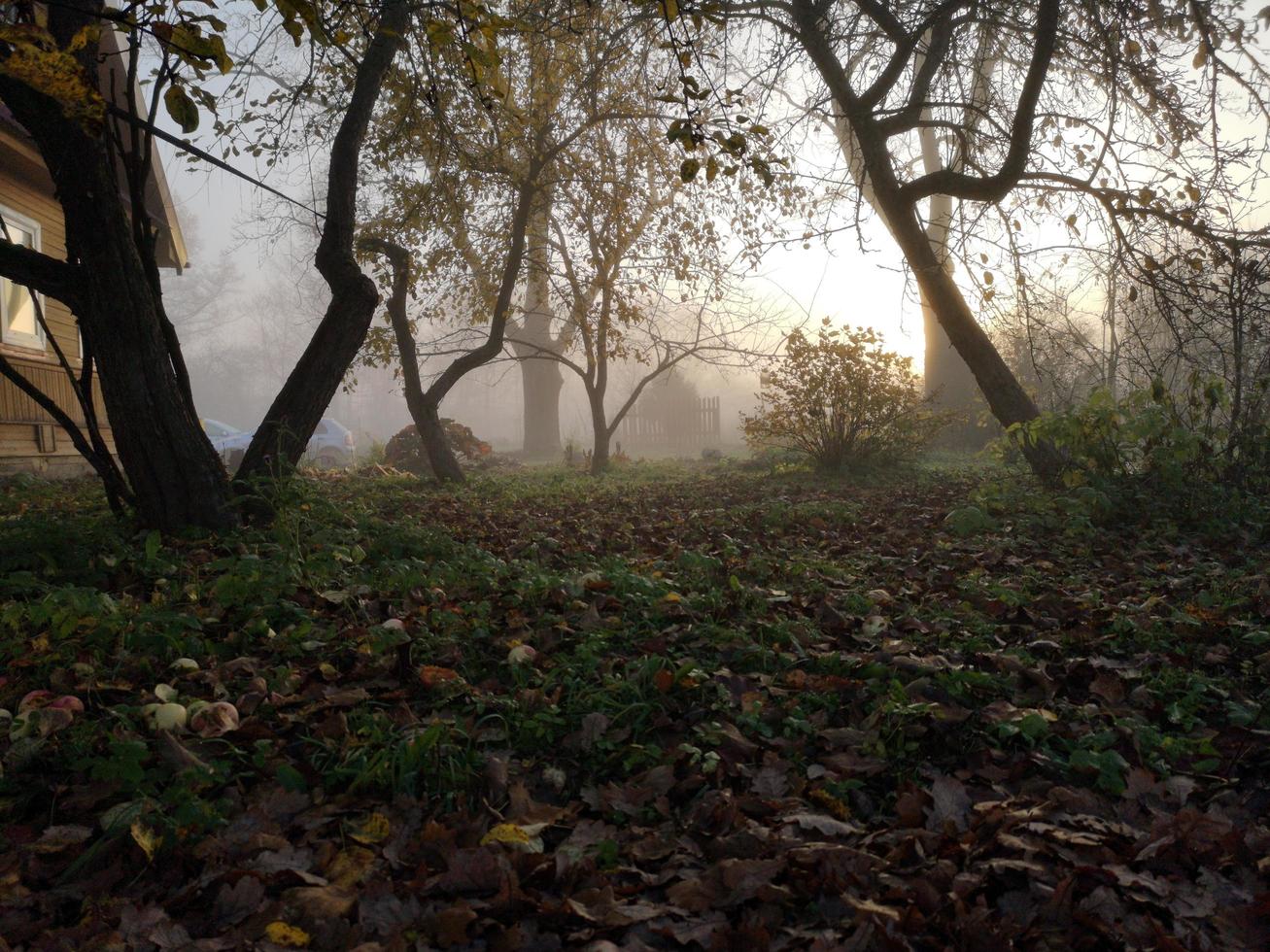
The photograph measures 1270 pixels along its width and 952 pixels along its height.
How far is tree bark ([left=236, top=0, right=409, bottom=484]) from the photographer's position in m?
5.61

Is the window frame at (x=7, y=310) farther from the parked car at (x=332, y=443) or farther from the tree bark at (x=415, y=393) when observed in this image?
the parked car at (x=332, y=443)

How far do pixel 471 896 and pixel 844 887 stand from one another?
87 cm

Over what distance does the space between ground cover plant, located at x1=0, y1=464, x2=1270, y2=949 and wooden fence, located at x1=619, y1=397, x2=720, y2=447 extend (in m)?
26.4

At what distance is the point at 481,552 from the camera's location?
468 cm

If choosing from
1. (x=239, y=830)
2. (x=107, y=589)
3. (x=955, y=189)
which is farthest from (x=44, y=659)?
(x=955, y=189)

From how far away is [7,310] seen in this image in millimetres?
10773

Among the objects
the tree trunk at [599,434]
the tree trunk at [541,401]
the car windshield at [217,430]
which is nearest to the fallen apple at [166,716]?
the tree trunk at [599,434]

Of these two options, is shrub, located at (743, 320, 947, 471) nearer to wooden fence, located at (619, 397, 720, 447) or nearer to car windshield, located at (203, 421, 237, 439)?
car windshield, located at (203, 421, 237, 439)

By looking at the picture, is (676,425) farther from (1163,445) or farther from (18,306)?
(1163,445)

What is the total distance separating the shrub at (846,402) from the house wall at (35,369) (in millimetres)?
9485

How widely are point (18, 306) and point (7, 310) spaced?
1.32 feet

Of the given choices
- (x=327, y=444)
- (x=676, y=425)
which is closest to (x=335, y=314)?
(x=327, y=444)

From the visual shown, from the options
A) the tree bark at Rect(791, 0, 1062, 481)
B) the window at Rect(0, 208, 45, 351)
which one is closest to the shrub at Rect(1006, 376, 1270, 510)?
the tree bark at Rect(791, 0, 1062, 481)

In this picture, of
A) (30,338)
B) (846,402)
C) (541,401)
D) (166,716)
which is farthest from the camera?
(541,401)
